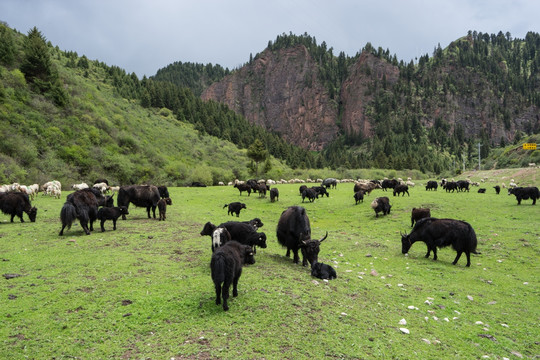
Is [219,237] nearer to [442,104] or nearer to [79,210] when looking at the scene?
[79,210]

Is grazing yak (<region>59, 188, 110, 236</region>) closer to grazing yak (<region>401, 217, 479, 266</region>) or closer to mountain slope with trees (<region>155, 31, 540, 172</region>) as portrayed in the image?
grazing yak (<region>401, 217, 479, 266</region>)

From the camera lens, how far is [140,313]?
18.5 feet

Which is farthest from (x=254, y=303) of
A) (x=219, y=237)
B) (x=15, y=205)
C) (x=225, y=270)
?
(x=15, y=205)

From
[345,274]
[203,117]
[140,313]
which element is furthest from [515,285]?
[203,117]

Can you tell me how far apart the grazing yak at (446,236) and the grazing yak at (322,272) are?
5.84m

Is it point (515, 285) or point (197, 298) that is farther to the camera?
point (515, 285)

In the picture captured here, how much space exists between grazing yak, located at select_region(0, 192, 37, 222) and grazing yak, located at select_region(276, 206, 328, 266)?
1304 cm

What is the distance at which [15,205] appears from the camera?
47.9ft

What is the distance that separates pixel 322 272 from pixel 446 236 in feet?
21.3

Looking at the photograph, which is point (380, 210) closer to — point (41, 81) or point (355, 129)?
point (41, 81)

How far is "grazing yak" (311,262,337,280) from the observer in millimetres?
8271

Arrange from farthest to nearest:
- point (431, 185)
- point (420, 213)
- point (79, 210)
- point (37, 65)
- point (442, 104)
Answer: point (442, 104) → point (37, 65) → point (431, 185) → point (420, 213) → point (79, 210)

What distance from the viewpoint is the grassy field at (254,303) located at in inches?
189

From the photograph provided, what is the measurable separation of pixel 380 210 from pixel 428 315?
14221 mm
